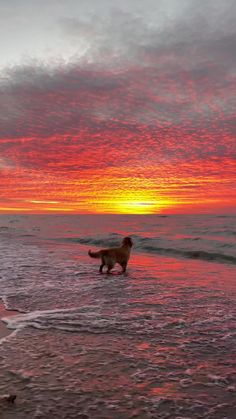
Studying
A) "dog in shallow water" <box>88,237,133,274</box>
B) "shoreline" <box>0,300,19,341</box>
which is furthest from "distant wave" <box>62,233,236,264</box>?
"shoreline" <box>0,300,19,341</box>

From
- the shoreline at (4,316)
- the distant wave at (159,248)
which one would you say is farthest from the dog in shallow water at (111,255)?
the distant wave at (159,248)

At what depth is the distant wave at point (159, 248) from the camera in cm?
1678

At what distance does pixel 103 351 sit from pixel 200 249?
45.7 feet

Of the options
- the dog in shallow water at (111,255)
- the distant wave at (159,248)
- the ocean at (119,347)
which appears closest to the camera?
the ocean at (119,347)

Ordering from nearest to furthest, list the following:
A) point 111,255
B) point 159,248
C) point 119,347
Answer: point 119,347 < point 111,255 < point 159,248

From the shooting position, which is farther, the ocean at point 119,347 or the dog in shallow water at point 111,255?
the dog in shallow water at point 111,255

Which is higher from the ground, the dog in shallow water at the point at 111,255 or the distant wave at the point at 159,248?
the dog in shallow water at the point at 111,255

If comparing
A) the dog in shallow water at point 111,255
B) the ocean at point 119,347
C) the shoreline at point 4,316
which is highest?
the dog in shallow water at point 111,255

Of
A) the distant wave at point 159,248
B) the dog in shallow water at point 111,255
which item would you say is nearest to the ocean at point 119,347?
the dog in shallow water at point 111,255

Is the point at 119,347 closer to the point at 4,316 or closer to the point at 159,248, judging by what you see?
the point at 4,316

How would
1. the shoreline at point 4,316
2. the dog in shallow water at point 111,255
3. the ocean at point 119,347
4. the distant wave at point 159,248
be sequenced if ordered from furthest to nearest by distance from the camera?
the distant wave at point 159,248 → the dog in shallow water at point 111,255 → the shoreline at point 4,316 → the ocean at point 119,347

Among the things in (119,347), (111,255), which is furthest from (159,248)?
(119,347)

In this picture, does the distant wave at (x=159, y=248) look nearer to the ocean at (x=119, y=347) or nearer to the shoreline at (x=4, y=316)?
the ocean at (x=119, y=347)

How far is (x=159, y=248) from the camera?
66.7 feet
